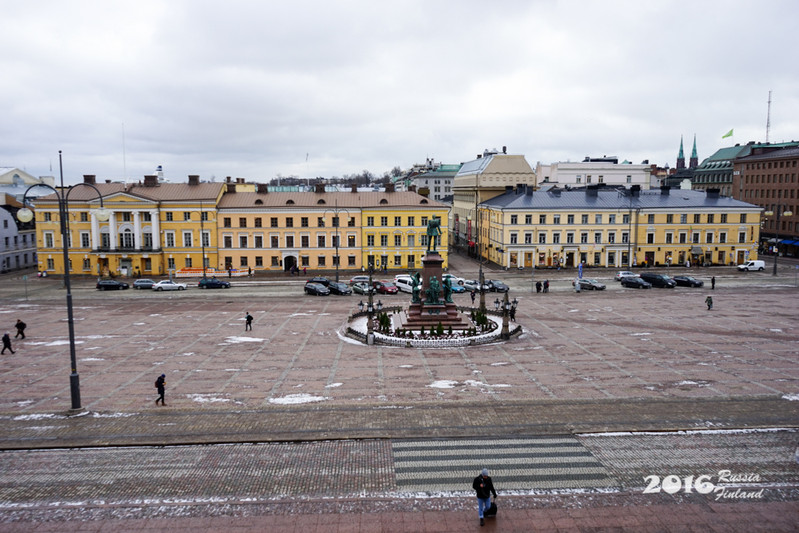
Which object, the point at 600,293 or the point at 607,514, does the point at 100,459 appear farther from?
the point at 600,293

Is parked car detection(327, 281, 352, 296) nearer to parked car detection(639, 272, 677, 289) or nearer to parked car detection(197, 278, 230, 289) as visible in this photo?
parked car detection(197, 278, 230, 289)

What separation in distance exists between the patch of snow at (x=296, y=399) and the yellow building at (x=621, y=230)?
54.7m

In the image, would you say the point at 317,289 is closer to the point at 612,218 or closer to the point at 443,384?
the point at 443,384

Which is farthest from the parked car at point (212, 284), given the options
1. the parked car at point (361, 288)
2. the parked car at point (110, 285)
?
the parked car at point (361, 288)

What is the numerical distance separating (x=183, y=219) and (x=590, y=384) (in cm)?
6105

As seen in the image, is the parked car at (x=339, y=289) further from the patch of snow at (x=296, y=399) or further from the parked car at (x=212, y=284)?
the patch of snow at (x=296, y=399)

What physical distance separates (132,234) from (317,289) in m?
31.6

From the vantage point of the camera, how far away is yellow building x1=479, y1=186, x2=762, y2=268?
76.5 meters

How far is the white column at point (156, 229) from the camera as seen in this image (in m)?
72.9

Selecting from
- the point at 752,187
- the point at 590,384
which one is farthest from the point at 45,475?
the point at 752,187

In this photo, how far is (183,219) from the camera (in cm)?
7369

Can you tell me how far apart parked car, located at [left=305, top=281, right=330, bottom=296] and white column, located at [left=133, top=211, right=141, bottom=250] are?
1130 inches

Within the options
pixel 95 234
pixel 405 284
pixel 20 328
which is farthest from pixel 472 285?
pixel 95 234

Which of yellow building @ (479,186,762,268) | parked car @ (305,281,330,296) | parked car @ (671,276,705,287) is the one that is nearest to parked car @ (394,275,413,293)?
parked car @ (305,281,330,296)
